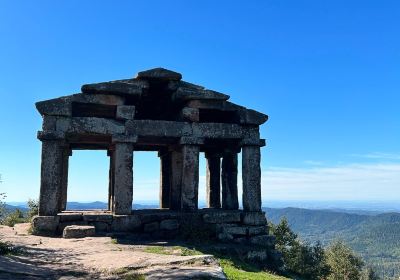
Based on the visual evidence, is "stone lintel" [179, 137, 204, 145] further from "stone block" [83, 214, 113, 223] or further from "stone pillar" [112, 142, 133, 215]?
"stone block" [83, 214, 113, 223]

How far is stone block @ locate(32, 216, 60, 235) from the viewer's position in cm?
1406

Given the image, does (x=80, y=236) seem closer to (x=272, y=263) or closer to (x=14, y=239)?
(x=14, y=239)

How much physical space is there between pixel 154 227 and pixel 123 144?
3.21 m

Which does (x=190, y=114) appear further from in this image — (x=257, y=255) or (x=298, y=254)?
(x=298, y=254)

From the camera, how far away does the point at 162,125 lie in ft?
51.8

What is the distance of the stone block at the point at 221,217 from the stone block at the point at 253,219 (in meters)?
0.29

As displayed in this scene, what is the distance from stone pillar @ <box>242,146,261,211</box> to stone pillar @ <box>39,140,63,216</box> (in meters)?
6.97

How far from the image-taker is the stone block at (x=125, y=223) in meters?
14.7

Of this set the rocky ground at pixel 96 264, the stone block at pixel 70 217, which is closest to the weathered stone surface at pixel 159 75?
the stone block at pixel 70 217

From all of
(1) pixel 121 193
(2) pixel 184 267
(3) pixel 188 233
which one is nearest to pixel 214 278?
(2) pixel 184 267

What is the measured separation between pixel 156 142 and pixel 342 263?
38164mm

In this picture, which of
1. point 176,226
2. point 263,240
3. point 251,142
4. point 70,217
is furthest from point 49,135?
point 263,240

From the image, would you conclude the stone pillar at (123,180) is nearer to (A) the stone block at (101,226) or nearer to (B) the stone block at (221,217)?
(A) the stone block at (101,226)

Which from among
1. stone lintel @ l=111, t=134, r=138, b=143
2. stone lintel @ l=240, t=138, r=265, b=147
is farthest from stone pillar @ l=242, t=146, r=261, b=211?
stone lintel @ l=111, t=134, r=138, b=143
